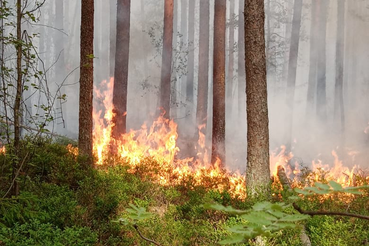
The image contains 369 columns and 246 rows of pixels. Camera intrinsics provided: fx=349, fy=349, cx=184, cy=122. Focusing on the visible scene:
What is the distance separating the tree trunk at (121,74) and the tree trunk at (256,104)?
6.73 m

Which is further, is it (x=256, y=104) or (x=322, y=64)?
(x=322, y=64)

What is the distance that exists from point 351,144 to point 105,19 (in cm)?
3636

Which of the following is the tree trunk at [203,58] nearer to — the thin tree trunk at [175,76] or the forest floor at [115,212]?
the thin tree trunk at [175,76]

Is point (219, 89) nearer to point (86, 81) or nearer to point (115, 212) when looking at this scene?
point (86, 81)

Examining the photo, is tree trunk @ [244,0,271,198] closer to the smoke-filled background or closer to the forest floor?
the forest floor

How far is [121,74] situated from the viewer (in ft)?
43.5

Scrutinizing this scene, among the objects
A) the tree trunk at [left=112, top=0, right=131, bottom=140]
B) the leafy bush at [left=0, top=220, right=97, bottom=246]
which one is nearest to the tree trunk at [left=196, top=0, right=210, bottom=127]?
the tree trunk at [left=112, top=0, right=131, bottom=140]

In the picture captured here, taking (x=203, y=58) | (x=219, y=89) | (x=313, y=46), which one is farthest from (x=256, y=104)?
(x=313, y=46)

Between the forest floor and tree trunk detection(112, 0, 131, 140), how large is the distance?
4438 mm

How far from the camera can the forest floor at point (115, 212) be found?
4785mm

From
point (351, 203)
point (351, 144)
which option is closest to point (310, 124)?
point (351, 144)

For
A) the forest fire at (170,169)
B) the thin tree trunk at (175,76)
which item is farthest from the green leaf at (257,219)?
the thin tree trunk at (175,76)

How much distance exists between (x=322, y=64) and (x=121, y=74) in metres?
26.4

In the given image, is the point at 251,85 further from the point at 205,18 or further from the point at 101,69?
the point at 101,69
